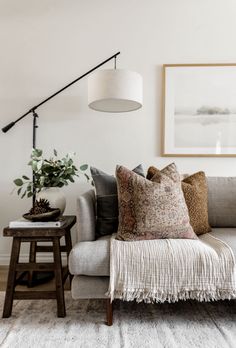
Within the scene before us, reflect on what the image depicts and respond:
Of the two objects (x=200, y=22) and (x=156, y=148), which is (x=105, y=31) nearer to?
(x=200, y=22)

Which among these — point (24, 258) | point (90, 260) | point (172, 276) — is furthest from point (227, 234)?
point (24, 258)

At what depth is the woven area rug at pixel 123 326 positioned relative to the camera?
1.37 meters

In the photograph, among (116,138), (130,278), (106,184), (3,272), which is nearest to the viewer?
(130,278)

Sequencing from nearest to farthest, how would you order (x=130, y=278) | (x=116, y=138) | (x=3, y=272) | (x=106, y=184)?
1. (x=130, y=278)
2. (x=106, y=184)
3. (x=3, y=272)
4. (x=116, y=138)

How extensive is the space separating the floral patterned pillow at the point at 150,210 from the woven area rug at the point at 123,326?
1.48 feet

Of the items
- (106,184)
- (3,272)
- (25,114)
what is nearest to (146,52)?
(25,114)

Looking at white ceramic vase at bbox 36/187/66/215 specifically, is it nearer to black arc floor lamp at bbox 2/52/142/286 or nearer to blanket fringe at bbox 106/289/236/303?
black arc floor lamp at bbox 2/52/142/286

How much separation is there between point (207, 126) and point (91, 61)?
1191 millimetres

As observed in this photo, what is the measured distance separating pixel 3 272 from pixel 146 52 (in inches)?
89.9

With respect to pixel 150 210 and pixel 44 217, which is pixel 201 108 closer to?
pixel 150 210

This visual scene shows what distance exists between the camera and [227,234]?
1.81 m

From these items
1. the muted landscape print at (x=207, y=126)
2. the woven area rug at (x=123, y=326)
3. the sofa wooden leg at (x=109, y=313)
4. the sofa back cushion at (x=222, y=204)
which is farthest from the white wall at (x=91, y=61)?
the sofa wooden leg at (x=109, y=313)

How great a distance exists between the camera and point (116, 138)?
8.28 ft

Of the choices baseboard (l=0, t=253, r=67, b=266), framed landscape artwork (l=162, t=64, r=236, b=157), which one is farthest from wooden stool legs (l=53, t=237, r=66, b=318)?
framed landscape artwork (l=162, t=64, r=236, b=157)
